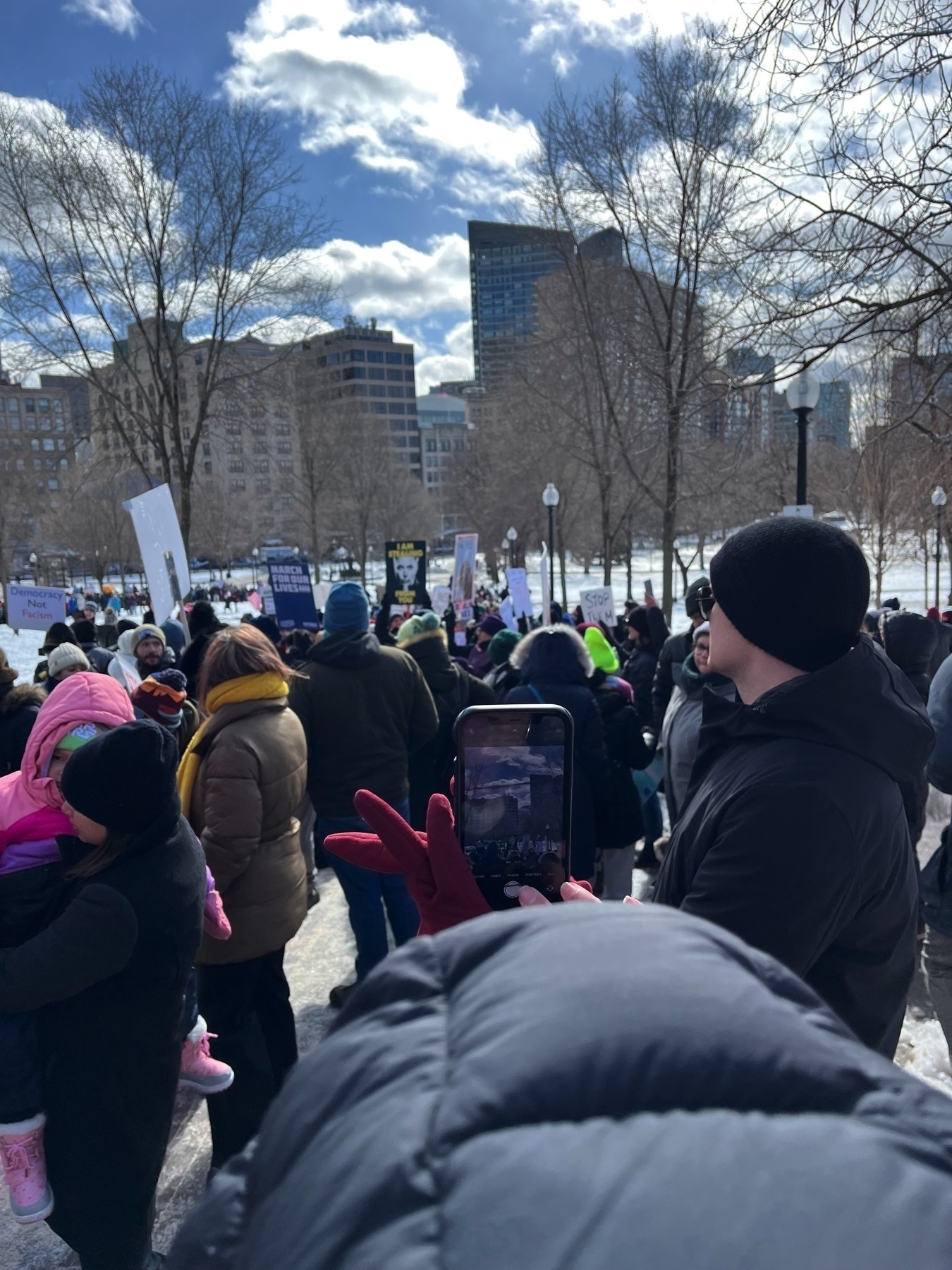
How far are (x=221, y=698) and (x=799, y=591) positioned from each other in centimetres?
227

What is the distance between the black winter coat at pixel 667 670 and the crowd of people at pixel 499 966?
39.0 inches

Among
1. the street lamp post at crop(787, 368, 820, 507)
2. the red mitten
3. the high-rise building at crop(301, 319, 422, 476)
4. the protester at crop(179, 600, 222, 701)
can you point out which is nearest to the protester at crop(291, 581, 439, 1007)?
the protester at crop(179, 600, 222, 701)

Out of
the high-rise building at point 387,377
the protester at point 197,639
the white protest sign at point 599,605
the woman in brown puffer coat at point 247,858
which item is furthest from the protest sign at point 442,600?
the high-rise building at point 387,377

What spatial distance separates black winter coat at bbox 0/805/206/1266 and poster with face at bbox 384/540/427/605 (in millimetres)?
13246

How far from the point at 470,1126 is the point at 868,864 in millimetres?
1152

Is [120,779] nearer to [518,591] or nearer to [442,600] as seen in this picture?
[518,591]

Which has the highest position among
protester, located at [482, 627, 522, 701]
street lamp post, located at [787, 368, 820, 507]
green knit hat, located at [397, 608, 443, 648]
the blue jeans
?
street lamp post, located at [787, 368, 820, 507]

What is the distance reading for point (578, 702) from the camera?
3785 millimetres

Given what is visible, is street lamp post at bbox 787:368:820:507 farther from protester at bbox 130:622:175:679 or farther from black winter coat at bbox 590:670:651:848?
protester at bbox 130:622:175:679

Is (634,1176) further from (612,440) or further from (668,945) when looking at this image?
(612,440)

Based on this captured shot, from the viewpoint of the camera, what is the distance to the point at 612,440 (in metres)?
18.6

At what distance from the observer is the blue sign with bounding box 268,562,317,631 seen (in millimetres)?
10234

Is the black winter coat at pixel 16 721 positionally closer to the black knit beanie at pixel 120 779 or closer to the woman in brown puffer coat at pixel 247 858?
the woman in brown puffer coat at pixel 247 858

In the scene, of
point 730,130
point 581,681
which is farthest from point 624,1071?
point 730,130
